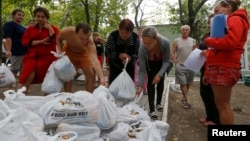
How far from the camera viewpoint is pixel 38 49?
182 inches

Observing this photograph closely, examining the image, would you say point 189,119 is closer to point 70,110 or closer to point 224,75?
point 224,75

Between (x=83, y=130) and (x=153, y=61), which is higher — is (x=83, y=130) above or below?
below

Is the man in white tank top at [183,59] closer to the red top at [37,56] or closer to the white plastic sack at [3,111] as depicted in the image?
the red top at [37,56]

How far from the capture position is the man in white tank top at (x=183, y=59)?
6113 mm

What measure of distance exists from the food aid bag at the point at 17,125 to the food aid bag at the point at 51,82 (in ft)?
5.73

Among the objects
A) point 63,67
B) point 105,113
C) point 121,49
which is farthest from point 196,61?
point 105,113

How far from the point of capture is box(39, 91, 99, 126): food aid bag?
2.62 m

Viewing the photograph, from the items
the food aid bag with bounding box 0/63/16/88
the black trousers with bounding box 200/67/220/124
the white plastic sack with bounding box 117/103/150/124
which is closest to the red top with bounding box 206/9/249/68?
the white plastic sack with bounding box 117/103/150/124

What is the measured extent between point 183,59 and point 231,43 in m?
3.14

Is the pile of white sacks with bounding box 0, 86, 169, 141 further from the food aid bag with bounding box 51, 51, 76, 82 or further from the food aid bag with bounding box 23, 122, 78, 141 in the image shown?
the food aid bag with bounding box 51, 51, 76, 82

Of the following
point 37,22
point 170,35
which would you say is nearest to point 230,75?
point 37,22

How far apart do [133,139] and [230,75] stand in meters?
1.41

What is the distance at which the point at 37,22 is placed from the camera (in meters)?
4.68

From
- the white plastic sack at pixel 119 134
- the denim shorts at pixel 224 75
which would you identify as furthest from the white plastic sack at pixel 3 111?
the denim shorts at pixel 224 75
